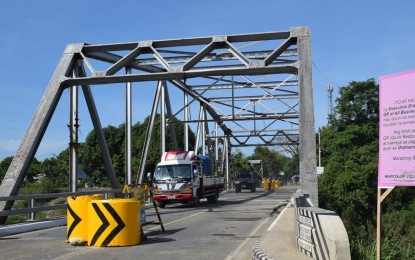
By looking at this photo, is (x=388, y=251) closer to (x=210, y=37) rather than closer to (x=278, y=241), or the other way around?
(x=278, y=241)

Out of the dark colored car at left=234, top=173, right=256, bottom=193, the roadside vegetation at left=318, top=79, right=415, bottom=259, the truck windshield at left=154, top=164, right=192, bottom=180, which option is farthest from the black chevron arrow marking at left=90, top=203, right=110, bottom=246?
the dark colored car at left=234, top=173, right=256, bottom=193

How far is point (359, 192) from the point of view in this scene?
33031 millimetres

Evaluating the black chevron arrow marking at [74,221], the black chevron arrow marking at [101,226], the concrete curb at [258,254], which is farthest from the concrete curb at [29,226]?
the concrete curb at [258,254]

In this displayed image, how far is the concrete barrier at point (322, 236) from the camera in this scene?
22.4 ft

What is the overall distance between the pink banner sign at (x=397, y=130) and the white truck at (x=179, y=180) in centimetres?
1818

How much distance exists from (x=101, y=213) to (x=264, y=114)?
32.1 meters

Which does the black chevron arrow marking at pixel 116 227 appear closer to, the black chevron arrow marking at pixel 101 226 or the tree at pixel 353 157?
the black chevron arrow marking at pixel 101 226

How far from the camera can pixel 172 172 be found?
85.9 ft

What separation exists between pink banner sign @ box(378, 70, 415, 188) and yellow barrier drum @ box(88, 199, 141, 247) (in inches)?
237

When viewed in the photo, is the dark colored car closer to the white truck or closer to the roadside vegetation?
the roadside vegetation

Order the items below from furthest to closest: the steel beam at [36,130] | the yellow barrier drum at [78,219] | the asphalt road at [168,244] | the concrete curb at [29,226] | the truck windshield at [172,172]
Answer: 1. the truck windshield at [172,172]
2. the steel beam at [36,130]
3. the concrete curb at [29,226]
4. the yellow barrier drum at [78,219]
5. the asphalt road at [168,244]

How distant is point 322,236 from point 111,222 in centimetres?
552

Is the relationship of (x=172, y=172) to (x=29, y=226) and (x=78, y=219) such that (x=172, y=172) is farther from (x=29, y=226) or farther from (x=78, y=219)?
(x=78, y=219)

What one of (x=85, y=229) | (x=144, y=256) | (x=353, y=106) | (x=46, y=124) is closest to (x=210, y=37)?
(x=46, y=124)
